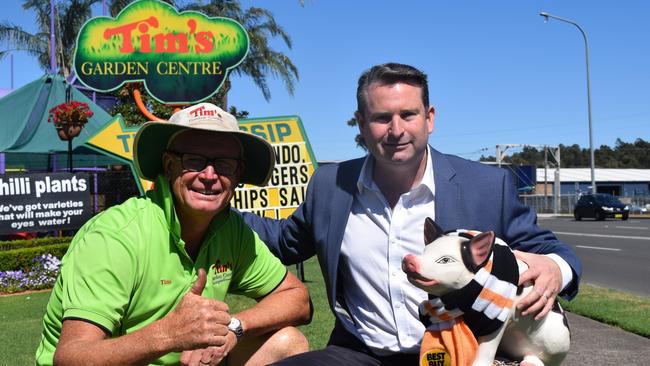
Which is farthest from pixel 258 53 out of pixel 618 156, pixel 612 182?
pixel 618 156

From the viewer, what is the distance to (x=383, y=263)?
3113 millimetres

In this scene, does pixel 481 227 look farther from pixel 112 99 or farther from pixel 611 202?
pixel 611 202

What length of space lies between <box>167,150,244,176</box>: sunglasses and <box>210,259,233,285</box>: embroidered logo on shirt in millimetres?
440

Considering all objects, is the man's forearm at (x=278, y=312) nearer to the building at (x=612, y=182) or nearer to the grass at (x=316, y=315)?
the grass at (x=316, y=315)

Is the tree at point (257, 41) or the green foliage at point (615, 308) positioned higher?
the tree at point (257, 41)

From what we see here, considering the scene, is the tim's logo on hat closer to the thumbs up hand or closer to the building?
the thumbs up hand

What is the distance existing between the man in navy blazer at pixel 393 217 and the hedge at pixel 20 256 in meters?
9.74

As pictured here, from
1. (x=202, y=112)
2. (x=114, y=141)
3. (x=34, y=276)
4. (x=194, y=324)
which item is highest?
(x=114, y=141)

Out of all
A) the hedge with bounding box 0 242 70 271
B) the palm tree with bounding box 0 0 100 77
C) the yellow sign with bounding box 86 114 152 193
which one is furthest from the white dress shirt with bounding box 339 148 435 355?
the palm tree with bounding box 0 0 100 77

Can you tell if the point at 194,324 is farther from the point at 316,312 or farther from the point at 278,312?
the point at 316,312

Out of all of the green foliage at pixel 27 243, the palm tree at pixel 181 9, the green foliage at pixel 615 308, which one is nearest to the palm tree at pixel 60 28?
the palm tree at pixel 181 9

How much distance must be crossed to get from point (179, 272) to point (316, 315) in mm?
4549

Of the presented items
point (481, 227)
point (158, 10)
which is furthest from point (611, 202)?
point (481, 227)

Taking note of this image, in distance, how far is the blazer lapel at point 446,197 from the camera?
301 cm
